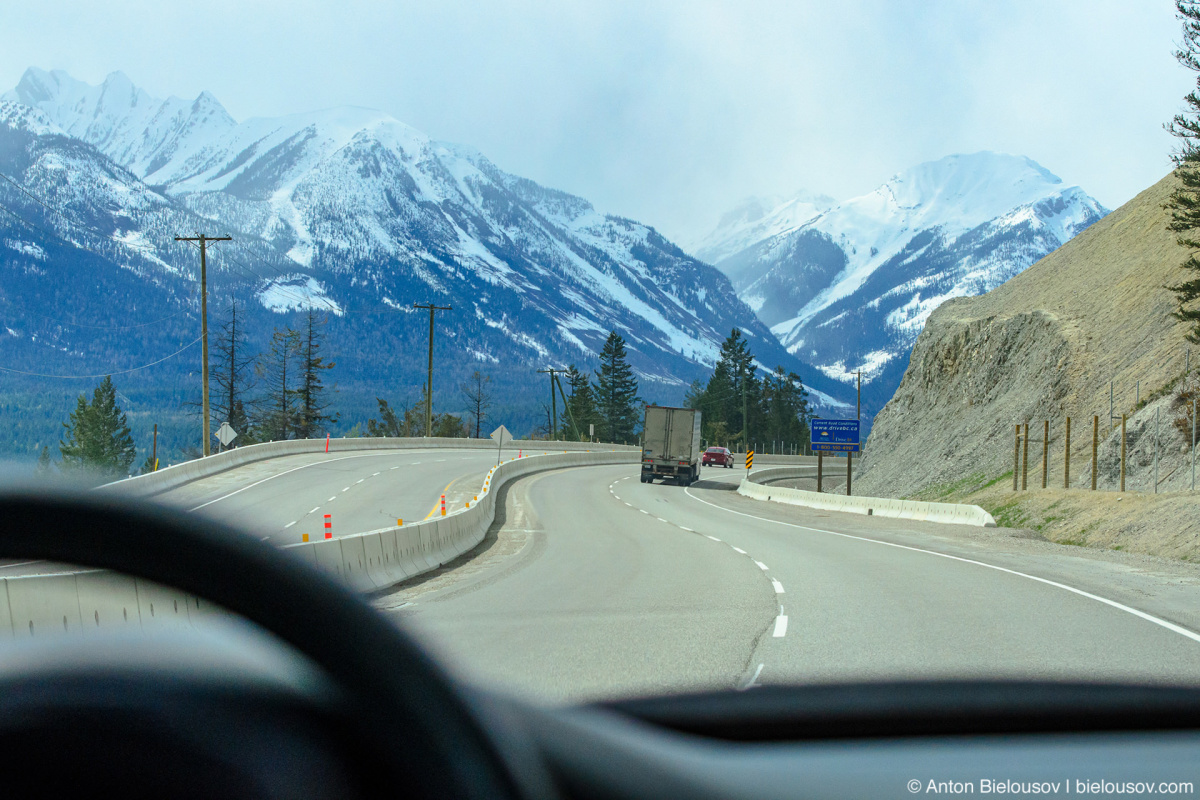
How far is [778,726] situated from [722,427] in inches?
5515

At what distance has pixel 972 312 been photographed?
182ft

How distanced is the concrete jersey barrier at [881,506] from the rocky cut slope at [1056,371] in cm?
571

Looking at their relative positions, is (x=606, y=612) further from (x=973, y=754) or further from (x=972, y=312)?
(x=972, y=312)

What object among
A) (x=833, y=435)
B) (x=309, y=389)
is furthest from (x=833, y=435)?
(x=309, y=389)

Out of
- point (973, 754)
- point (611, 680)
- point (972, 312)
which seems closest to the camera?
point (973, 754)

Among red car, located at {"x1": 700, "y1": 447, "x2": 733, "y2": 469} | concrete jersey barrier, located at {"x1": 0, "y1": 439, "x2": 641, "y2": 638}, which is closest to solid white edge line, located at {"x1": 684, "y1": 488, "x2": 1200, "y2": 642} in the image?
concrete jersey barrier, located at {"x1": 0, "y1": 439, "x2": 641, "y2": 638}

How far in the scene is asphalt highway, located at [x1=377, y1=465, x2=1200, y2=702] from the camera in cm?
788

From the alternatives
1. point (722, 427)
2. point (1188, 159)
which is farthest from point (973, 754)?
point (722, 427)

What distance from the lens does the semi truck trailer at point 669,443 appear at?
56750 mm

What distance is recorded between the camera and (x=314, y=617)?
3.09 ft

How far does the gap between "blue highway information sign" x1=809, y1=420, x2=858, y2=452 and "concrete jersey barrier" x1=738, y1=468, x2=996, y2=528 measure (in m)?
3.16

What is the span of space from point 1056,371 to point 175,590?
45.2 meters

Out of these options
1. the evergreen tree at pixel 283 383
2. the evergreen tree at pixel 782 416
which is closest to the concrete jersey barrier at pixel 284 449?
the evergreen tree at pixel 283 383

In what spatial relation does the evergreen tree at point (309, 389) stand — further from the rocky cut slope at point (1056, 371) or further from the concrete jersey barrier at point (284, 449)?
the rocky cut slope at point (1056, 371)
